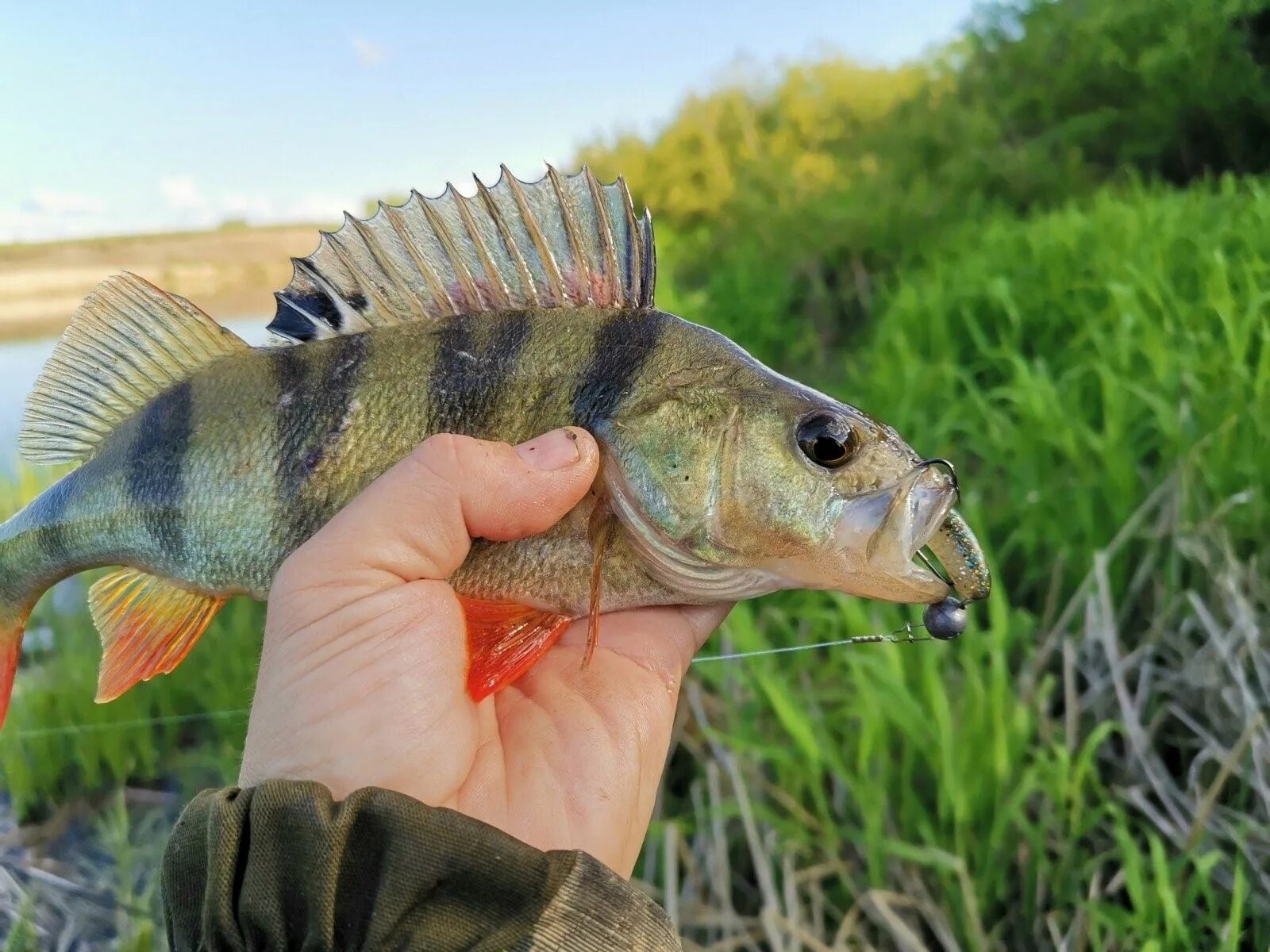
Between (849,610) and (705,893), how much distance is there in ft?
2.86

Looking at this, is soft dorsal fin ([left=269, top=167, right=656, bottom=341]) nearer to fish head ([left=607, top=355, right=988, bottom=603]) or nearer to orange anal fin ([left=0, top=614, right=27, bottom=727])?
fish head ([left=607, top=355, right=988, bottom=603])

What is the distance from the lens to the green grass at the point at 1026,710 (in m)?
1.97

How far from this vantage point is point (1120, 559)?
8.59ft

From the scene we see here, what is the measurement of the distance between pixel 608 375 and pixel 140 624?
3.68ft

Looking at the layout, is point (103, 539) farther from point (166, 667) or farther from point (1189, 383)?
point (1189, 383)

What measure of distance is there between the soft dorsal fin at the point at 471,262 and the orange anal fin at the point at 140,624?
60cm

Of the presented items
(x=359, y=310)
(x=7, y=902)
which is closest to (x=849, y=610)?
(x=359, y=310)

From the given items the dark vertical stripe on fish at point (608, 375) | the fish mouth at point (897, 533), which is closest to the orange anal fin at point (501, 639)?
the dark vertical stripe on fish at point (608, 375)

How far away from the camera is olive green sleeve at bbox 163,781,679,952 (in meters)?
1.12

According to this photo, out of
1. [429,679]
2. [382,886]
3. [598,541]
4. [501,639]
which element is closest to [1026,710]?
[598,541]

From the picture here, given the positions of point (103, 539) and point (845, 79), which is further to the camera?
A: point (845, 79)

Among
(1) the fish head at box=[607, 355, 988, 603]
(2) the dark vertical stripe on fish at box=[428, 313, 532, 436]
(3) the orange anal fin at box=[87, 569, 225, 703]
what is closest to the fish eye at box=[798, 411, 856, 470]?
(1) the fish head at box=[607, 355, 988, 603]

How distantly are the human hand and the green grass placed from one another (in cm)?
74

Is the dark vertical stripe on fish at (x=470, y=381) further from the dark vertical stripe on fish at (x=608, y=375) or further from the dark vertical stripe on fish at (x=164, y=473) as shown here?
the dark vertical stripe on fish at (x=164, y=473)
